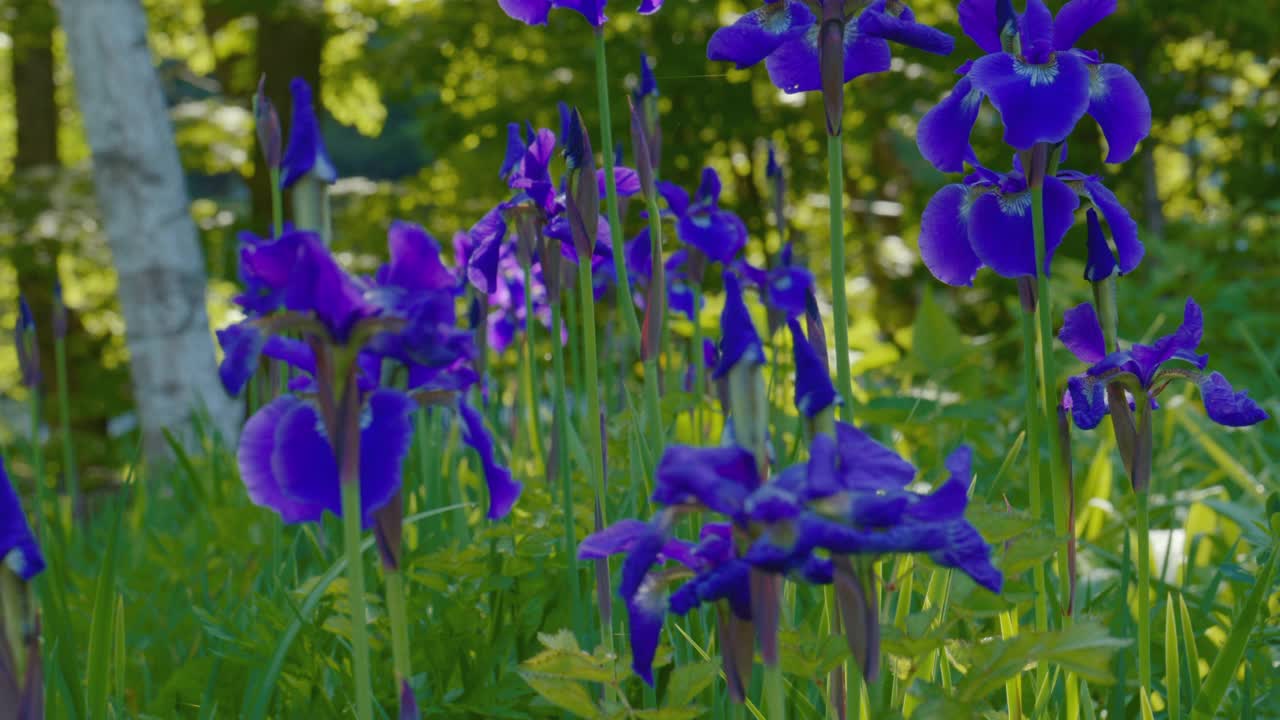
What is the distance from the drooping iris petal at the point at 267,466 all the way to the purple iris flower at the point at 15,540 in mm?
171

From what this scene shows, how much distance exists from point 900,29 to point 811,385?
573 mm

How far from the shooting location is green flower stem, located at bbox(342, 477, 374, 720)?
0.85 meters

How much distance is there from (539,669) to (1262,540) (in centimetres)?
116

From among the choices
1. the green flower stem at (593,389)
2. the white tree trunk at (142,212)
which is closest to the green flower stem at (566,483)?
the green flower stem at (593,389)

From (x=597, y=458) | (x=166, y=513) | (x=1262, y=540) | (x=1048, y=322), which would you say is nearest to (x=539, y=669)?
(x=597, y=458)

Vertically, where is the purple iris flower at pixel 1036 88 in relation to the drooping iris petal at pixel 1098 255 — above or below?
above

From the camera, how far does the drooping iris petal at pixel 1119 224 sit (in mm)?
1311

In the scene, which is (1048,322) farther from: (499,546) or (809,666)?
(499,546)

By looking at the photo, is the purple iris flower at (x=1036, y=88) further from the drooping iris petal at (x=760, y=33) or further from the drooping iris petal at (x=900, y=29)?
the drooping iris petal at (x=760, y=33)

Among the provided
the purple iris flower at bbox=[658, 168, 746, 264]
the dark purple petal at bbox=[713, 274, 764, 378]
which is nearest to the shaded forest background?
the purple iris flower at bbox=[658, 168, 746, 264]

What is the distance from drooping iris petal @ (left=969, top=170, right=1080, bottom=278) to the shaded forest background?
1965mm

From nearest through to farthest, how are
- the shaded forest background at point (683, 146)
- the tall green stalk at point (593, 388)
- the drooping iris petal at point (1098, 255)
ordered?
the drooping iris petal at point (1098, 255) → the tall green stalk at point (593, 388) → the shaded forest background at point (683, 146)

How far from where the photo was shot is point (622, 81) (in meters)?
6.47

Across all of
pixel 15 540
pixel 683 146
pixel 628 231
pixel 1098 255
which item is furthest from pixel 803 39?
pixel 683 146
